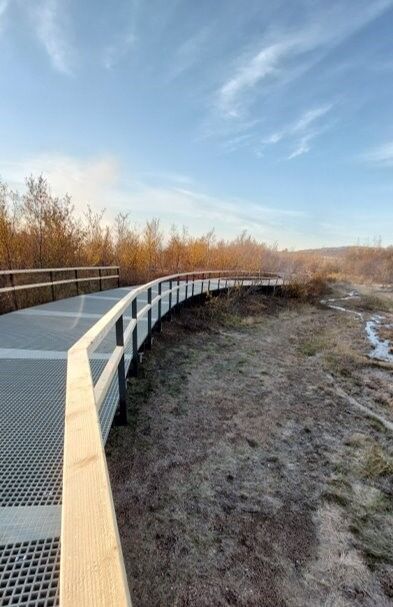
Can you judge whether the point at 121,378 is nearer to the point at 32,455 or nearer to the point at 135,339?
the point at 135,339

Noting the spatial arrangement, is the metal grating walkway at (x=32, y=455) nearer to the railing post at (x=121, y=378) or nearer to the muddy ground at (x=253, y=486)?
the railing post at (x=121, y=378)

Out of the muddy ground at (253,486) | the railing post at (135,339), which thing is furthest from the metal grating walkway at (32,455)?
the muddy ground at (253,486)

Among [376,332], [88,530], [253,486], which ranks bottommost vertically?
[376,332]

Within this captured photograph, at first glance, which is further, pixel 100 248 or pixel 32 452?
pixel 100 248

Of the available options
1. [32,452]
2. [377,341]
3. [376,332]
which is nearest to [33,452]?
[32,452]

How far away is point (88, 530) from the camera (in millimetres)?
862

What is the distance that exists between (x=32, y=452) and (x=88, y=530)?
173 cm

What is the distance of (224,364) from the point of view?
6828mm

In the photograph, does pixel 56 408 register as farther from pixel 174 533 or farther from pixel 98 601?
pixel 98 601

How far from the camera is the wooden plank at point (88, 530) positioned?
0.71 metres

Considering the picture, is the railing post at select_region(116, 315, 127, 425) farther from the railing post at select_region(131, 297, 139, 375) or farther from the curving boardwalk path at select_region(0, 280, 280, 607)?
the railing post at select_region(131, 297, 139, 375)

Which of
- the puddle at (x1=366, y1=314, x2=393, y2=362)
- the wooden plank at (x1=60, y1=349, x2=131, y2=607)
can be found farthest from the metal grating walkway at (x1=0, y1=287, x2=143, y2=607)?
the puddle at (x1=366, y1=314, x2=393, y2=362)

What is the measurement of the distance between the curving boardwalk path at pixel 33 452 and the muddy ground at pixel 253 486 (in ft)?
2.55

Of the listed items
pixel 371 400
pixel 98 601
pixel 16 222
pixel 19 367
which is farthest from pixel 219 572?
pixel 16 222
